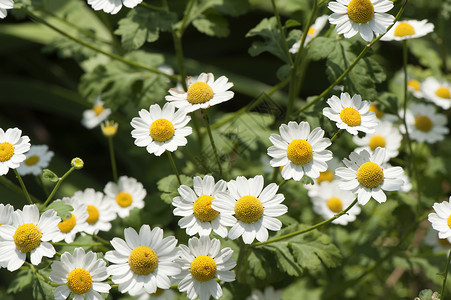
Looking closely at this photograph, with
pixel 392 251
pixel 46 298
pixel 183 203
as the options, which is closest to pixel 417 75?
pixel 392 251

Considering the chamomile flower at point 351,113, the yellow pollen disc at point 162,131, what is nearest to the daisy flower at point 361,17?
the chamomile flower at point 351,113

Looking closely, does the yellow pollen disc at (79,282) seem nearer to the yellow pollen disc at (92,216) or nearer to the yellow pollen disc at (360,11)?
the yellow pollen disc at (92,216)

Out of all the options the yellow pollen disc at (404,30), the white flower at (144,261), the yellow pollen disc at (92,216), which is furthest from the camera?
the yellow pollen disc at (404,30)

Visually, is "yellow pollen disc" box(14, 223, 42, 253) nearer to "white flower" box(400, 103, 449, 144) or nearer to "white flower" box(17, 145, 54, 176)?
"white flower" box(17, 145, 54, 176)

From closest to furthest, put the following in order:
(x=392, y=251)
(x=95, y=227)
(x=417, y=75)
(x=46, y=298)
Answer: (x=46, y=298) < (x=95, y=227) < (x=392, y=251) < (x=417, y=75)

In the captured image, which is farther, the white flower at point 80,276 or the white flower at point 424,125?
the white flower at point 424,125

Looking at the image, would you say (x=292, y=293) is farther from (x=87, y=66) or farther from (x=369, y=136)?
(x=87, y=66)
